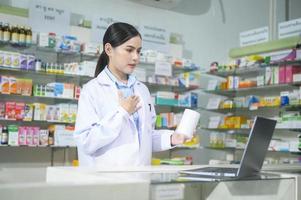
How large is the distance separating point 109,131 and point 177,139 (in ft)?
1.24

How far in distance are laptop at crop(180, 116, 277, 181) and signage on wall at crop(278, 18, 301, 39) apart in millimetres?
4522

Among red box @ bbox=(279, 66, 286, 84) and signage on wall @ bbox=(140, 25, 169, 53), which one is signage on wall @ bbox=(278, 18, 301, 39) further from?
signage on wall @ bbox=(140, 25, 169, 53)

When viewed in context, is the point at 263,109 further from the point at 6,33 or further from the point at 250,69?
the point at 6,33

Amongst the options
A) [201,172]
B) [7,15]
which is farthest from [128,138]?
[7,15]

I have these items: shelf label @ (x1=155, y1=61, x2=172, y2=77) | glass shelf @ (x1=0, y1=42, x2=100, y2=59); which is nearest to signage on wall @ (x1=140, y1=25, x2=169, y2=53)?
shelf label @ (x1=155, y1=61, x2=172, y2=77)

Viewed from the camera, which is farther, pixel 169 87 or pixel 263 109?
pixel 169 87

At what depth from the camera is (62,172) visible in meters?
1.59

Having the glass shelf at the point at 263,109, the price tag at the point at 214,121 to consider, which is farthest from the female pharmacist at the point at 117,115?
the price tag at the point at 214,121

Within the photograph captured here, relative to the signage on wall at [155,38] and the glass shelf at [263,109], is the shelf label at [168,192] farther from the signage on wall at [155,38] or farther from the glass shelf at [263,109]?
the signage on wall at [155,38]

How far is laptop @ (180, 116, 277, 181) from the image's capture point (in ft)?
5.29

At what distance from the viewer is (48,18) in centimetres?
530

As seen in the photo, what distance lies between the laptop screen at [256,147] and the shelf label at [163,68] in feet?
13.6

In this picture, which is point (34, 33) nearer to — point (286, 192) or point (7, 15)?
point (7, 15)

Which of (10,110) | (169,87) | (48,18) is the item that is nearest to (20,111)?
(10,110)
